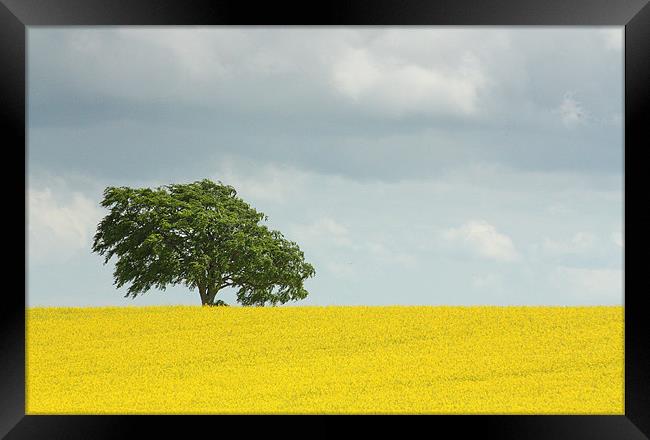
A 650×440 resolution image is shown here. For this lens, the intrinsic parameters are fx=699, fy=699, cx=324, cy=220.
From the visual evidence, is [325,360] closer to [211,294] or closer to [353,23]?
[353,23]

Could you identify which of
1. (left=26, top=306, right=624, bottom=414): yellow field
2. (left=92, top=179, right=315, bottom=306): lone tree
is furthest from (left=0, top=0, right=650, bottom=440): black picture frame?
(left=92, top=179, right=315, bottom=306): lone tree

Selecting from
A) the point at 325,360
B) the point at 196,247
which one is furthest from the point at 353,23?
the point at 196,247

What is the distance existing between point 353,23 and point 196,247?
→ 10.5 metres

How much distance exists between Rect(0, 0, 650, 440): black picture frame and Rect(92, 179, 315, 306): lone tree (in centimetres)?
972

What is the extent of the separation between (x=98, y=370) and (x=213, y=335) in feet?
5.90

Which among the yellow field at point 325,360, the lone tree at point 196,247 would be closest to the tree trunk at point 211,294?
the lone tree at point 196,247

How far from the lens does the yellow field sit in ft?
18.7

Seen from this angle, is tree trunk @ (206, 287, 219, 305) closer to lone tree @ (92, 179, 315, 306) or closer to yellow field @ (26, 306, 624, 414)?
lone tree @ (92, 179, 315, 306)

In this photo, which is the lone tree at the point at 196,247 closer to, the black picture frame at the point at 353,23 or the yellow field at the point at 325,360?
the yellow field at the point at 325,360

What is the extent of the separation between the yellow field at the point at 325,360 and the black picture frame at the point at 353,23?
1735mm

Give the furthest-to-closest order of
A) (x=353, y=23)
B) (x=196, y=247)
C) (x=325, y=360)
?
1. (x=196, y=247)
2. (x=325, y=360)
3. (x=353, y=23)

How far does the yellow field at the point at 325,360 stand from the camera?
5707 mm

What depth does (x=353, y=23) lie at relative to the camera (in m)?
3.43

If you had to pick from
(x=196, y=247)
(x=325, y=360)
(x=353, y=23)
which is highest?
(x=353, y=23)
